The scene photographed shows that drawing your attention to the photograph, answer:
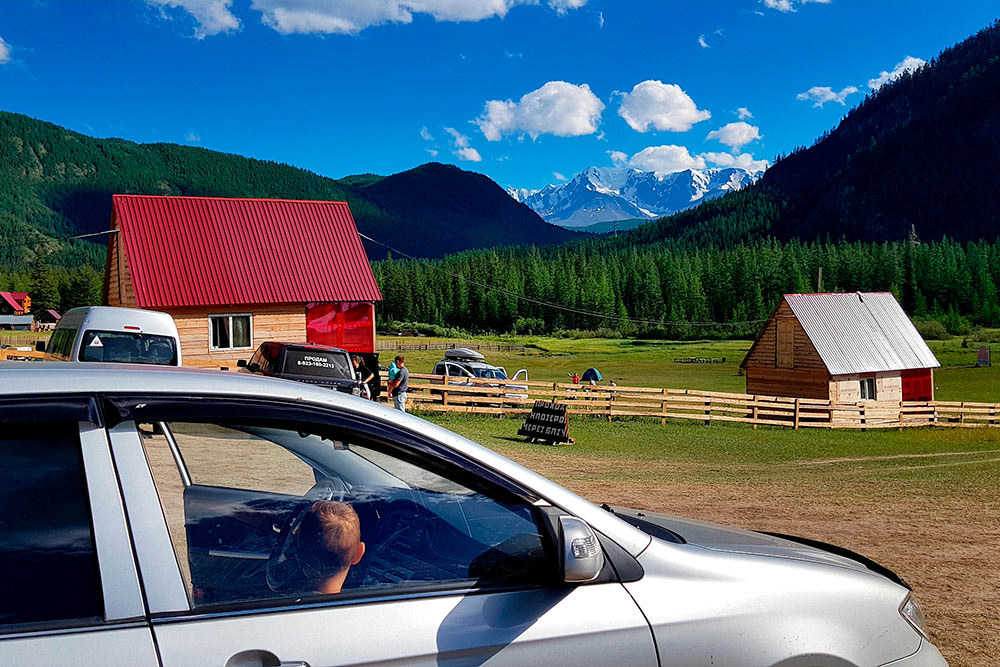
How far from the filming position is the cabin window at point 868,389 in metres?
41.4

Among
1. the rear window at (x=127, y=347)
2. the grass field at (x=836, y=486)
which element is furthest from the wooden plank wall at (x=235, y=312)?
the rear window at (x=127, y=347)

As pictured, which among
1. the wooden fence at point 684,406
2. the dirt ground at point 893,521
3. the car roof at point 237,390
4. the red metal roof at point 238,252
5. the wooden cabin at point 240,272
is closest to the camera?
the car roof at point 237,390

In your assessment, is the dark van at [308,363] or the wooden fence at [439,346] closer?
the dark van at [308,363]

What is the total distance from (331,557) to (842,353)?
42.4 m

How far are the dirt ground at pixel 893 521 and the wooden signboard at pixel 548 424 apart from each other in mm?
3997

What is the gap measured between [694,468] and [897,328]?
31158 millimetres

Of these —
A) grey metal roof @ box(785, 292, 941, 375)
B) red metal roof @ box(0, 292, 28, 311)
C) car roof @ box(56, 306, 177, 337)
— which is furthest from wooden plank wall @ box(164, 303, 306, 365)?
red metal roof @ box(0, 292, 28, 311)

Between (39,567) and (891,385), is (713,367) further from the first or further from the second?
(39,567)

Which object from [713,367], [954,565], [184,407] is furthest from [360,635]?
[713,367]

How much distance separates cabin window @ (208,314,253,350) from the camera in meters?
29.4

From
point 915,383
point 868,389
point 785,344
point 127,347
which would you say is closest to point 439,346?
point 785,344

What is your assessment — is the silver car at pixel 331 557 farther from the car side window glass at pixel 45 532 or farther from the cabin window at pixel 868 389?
the cabin window at pixel 868 389

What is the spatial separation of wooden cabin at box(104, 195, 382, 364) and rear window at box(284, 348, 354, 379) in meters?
12.4

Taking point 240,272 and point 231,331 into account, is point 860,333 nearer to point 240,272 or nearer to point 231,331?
point 240,272
